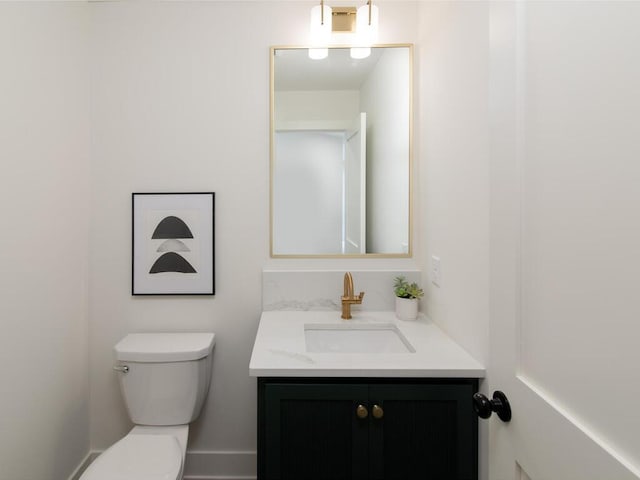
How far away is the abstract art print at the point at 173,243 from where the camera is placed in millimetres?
1894

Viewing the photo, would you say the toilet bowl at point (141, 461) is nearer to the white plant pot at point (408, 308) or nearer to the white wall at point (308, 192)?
the white wall at point (308, 192)

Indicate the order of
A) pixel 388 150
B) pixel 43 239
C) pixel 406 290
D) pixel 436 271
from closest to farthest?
pixel 43 239
pixel 436 271
pixel 406 290
pixel 388 150

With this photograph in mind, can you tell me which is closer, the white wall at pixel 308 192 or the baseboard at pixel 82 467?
the baseboard at pixel 82 467

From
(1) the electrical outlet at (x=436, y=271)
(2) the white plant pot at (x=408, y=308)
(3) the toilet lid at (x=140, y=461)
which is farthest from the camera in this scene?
(2) the white plant pot at (x=408, y=308)

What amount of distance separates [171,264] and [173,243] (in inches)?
4.1

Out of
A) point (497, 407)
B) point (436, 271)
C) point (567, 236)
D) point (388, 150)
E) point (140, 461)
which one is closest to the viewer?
point (567, 236)

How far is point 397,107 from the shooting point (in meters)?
1.87

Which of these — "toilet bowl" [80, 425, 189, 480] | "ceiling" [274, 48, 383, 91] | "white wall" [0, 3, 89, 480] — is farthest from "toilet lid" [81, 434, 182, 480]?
"ceiling" [274, 48, 383, 91]

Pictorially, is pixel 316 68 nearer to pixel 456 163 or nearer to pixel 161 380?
pixel 456 163

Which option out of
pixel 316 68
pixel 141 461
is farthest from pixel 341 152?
pixel 141 461

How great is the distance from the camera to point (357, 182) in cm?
191

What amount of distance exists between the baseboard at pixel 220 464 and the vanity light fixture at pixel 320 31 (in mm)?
1980

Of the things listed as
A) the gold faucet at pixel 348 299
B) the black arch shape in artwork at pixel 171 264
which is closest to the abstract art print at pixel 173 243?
the black arch shape in artwork at pixel 171 264

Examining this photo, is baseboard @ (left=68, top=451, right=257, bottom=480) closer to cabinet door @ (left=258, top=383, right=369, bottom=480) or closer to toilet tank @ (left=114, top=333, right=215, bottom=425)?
toilet tank @ (left=114, top=333, right=215, bottom=425)
